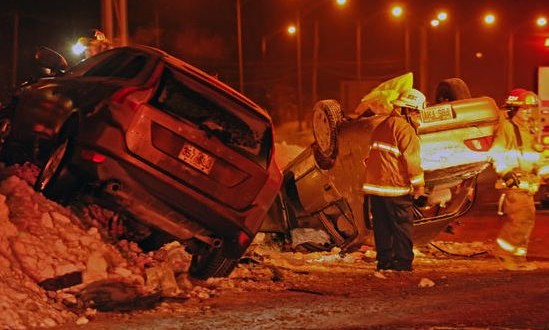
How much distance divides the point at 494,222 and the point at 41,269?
27.3 ft

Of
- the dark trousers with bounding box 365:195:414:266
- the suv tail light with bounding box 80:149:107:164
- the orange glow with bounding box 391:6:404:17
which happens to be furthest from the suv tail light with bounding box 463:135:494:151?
the orange glow with bounding box 391:6:404:17

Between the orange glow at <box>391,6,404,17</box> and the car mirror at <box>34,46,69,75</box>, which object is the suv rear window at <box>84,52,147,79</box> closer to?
the car mirror at <box>34,46,69,75</box>

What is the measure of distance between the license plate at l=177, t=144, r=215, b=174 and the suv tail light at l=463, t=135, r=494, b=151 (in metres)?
3.19

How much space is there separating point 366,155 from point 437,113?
3.04ft

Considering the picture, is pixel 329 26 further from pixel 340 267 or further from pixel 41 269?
pixel 41 269

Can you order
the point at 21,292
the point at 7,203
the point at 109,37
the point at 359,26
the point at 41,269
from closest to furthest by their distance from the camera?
the point at 21,292, the point at 41,269, the point at 7,203, the point at 109,37, the point at 359,26

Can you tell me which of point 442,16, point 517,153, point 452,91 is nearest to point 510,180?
point 517,153

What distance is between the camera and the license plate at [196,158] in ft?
20.3

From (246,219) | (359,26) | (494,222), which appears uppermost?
(359,26)

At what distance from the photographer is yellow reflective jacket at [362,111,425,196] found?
750 cm

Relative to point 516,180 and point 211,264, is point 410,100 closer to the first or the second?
point 516,180

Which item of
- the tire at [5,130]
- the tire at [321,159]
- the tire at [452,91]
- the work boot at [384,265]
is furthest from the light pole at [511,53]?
the tire at [5,130]

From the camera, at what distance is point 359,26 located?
3216 centimetres

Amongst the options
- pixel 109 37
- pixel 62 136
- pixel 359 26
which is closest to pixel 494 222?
pixel 109 37
